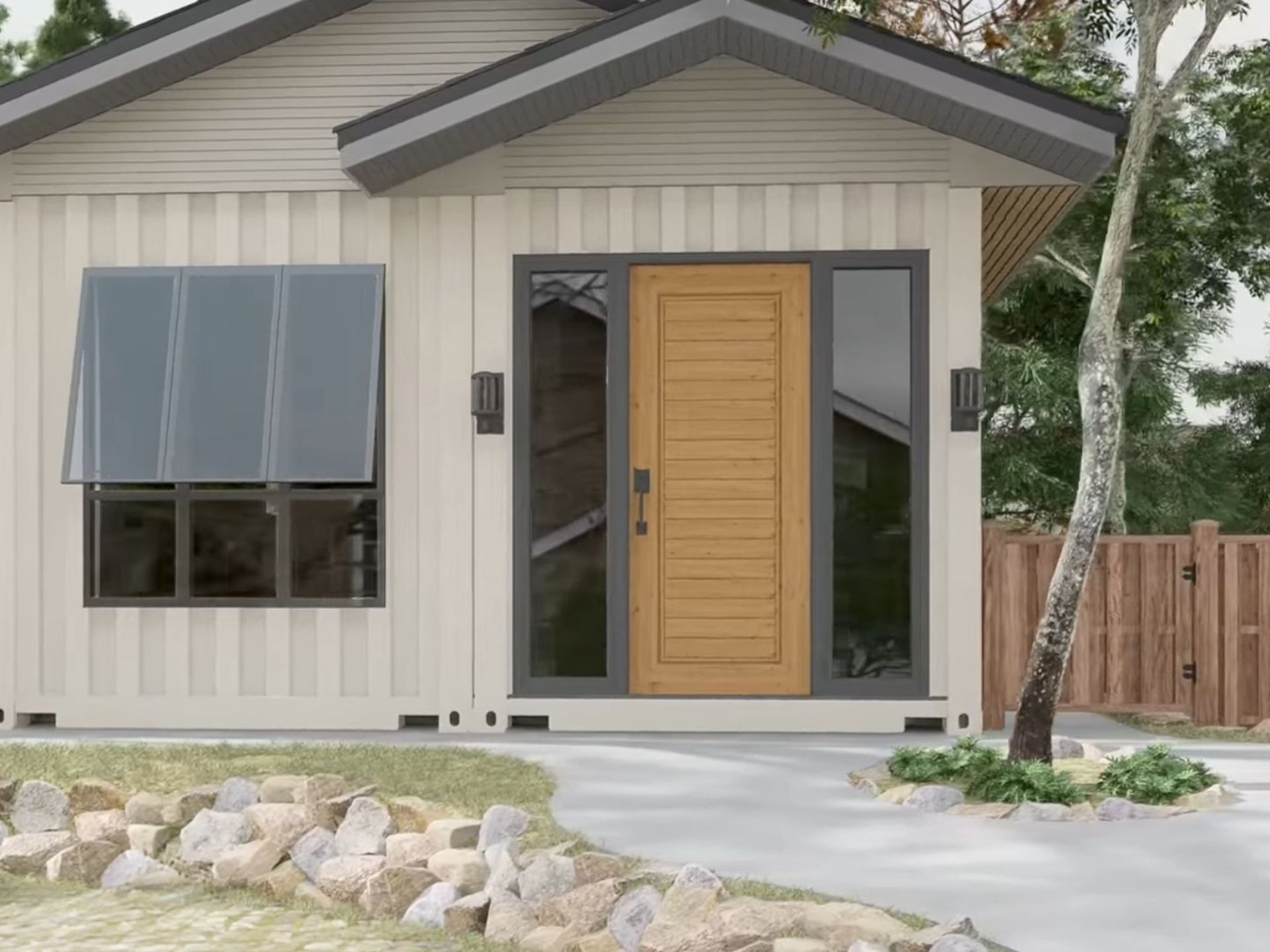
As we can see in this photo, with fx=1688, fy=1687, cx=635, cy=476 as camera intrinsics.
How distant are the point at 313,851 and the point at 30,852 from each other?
1.24 m

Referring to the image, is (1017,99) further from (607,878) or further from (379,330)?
(607,878)

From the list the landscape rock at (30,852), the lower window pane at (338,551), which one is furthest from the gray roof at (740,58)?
the landscape rock at (30,852)

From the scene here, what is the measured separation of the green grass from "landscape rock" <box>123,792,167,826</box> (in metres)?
0.49

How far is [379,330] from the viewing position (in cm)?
884

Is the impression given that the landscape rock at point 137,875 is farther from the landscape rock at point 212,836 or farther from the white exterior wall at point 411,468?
the white exterior wall at point 411,468

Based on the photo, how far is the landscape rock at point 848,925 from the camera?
4.69 metres

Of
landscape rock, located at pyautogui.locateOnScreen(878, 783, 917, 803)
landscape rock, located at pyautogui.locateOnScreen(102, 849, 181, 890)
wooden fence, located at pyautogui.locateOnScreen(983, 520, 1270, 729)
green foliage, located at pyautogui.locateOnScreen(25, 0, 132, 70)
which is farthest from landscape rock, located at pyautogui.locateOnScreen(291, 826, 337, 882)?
green foliage, located at pyautogui.locateOnScreen(25, 0, 132, 70)

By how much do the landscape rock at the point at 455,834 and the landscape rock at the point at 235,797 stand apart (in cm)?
102

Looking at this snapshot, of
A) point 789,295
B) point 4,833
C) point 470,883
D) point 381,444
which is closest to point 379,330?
point 381,444

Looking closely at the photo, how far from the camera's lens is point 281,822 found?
6.40 meters

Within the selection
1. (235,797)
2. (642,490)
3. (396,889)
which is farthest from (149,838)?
(642,490)

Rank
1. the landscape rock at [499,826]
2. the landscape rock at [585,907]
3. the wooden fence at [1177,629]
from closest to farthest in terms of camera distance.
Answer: the landscape rock at [585,907] → the landscape rock at [499,826] → the wooden fence at [1177,629]

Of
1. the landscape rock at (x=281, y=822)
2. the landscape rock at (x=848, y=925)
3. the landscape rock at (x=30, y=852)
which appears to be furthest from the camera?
the landscape rock at (x=30, y=852)

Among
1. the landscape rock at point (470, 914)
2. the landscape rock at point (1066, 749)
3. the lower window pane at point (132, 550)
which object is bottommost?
the landscape rock at point (470, 914)
